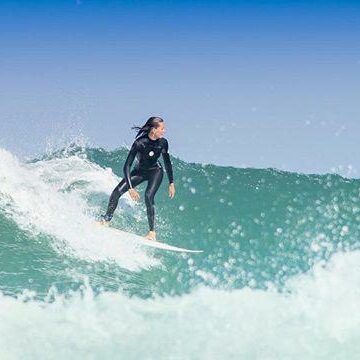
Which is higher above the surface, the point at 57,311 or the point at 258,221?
the point at 258,221

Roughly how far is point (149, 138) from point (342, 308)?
3204 millimetres

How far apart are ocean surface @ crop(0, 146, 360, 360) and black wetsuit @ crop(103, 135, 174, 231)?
2.24 ft

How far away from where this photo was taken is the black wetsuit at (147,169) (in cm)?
878

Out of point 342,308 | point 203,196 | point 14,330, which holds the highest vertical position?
point 203,196

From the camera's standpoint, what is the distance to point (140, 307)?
301 inches

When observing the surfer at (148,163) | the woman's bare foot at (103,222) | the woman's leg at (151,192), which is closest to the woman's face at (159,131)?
the surfer at (148,163)

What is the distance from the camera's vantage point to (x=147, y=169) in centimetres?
918

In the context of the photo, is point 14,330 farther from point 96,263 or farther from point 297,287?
point 297,287

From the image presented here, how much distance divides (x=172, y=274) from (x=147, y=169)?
60.3 inches

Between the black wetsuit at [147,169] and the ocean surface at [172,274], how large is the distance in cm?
68

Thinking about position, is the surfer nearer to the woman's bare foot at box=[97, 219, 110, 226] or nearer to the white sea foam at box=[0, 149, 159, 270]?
the woman's bare foot at box=[97, 219, 110, 226]

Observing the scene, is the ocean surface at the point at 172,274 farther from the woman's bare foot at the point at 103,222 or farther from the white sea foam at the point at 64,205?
the woman's bare foot at the point at 103,222

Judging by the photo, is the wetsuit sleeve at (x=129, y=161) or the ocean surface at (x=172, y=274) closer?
the ocean surface at (x=172, y=274)

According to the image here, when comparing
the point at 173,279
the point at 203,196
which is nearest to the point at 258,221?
the point at 203,196
